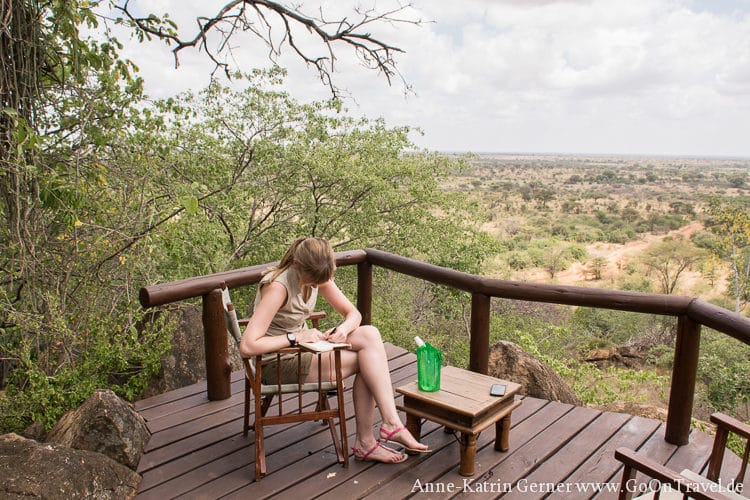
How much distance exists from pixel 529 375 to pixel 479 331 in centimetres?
100

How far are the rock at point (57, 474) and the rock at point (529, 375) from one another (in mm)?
2628

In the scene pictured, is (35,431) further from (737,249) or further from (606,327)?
(737,249)

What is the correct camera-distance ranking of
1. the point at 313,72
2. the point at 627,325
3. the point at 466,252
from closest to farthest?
the point at 313,72 < the point at 466,252 < the point at 627,325

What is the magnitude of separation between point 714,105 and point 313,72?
33194mm

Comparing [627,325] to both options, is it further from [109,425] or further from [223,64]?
[109,425]

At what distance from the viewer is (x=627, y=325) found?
1522 centimetres

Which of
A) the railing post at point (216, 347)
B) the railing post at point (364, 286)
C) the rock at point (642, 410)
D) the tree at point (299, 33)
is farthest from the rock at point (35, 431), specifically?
the rock at point (642, 410)

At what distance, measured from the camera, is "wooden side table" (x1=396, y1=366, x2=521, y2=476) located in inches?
92.4

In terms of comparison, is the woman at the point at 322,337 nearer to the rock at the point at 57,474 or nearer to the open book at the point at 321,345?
the open book at the point at 321,345

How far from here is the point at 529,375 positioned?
3887 mm

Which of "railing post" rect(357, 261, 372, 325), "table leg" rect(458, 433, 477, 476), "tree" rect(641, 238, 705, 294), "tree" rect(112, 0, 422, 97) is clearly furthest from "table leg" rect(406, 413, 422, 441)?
"tree" rect(641, 238, 705, 294)

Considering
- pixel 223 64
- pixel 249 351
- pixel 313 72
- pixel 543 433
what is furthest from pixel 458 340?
pixel 249 351

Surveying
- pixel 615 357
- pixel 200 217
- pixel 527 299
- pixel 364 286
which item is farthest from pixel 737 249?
pixel 527 299

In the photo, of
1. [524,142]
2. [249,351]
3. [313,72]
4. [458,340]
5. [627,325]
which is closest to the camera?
[249,351]
